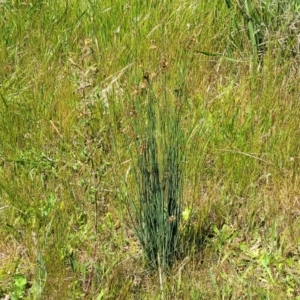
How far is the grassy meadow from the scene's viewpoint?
81.3 inches

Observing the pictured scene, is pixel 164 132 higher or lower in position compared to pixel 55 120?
higher

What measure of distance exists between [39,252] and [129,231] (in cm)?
37

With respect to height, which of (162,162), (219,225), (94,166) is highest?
(162,162)

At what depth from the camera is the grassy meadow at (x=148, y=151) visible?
2064 mm

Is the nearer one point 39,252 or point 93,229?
point 39,252

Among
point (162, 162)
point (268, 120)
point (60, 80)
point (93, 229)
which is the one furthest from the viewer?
point (60, 80)

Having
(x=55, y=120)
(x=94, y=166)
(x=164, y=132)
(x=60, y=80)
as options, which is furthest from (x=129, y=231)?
(x=60, y=80)

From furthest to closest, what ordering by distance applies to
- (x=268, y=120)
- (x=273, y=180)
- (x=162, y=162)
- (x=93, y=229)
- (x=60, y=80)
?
(x=60, y=80) < (x=268, y=120) < (x=273, y=180) < (x=93, y=229) < (x=162, y=162)

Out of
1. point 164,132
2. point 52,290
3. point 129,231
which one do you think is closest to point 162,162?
point 164,132

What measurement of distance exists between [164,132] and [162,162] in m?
0.10

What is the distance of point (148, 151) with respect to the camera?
6.65 feet

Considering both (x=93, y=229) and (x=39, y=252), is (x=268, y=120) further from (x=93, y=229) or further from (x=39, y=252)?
(x=39, y=252)

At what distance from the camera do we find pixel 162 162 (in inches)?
79.9

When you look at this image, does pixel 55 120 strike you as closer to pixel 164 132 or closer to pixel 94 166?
pixel 94 166
